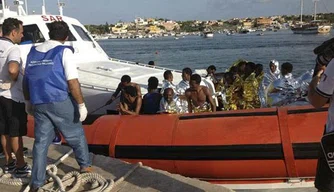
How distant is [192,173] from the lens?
479 cm

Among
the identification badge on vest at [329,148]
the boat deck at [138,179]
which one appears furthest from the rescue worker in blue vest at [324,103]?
the boat deck at [138,179]

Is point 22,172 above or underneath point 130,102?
underneath

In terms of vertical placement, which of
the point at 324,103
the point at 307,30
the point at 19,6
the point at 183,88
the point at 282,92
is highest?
the point at 19,6

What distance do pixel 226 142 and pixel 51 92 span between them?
6.47 feet

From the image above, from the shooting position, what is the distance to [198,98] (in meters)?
6.13

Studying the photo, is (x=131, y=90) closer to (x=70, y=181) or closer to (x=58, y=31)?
(x=70, y=181)

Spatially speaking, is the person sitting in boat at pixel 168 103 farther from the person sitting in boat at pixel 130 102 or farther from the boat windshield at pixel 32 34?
the boat windshield at pixel 32 34

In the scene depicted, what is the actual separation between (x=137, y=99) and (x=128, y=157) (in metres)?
1.18

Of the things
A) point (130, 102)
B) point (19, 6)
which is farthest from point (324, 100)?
point (19, 6)

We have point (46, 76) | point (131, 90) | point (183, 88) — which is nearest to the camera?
point (46, 76)

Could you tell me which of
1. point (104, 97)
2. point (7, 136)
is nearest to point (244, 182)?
point (7, 136)

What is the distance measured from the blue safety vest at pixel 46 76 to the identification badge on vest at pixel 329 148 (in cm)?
208

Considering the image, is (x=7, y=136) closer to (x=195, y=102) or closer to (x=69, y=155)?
(x=69, y=155)

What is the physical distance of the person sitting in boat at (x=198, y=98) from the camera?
6109 mm
